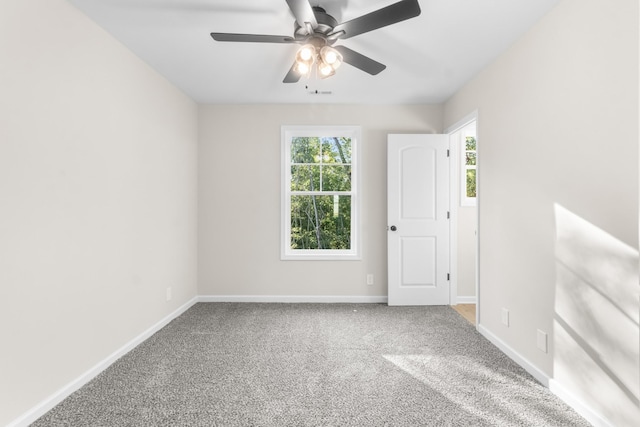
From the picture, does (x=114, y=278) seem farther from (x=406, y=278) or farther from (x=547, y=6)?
(x=547, y=6)

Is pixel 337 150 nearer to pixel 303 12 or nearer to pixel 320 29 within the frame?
pixel 320 29

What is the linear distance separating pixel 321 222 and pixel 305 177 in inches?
24.1

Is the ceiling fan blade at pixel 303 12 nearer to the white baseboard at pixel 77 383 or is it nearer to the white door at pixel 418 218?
the white door at pixel 418 218

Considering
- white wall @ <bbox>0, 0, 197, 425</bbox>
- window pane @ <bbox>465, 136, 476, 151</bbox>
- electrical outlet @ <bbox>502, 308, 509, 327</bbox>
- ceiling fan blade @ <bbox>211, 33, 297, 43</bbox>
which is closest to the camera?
white wall @ <bbox>0, 0, 197, 425</bbox>

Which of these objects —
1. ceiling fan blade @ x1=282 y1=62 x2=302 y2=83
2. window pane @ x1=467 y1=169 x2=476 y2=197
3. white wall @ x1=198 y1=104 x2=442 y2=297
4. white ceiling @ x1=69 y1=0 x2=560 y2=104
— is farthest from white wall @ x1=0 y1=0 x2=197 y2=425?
window pane @ x1=467 y1=169 x2=476 y2=197

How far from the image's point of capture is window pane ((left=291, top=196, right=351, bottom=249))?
4270 millimetres

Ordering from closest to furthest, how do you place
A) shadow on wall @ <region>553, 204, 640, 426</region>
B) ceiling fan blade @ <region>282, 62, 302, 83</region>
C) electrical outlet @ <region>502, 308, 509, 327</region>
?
shadow on wall @ <region>553, 204, 640, 426</region> → ceiling fan blade @ <region>282, 62, 302, 83</region> → electrical outlet @ <region>502, 308, 509, 327</region>

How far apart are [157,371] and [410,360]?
6.05ft

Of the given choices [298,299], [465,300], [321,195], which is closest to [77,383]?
[298,299]

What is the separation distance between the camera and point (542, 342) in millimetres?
2215

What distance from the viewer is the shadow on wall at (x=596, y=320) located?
1.58 meters

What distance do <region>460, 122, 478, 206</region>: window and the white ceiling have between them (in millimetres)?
666

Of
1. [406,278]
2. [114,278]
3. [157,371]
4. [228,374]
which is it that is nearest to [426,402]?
[228,374]

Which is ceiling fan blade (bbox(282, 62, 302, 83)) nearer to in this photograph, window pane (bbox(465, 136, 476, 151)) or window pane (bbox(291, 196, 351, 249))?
window pane (bbox(291, 196, 351, 249))
